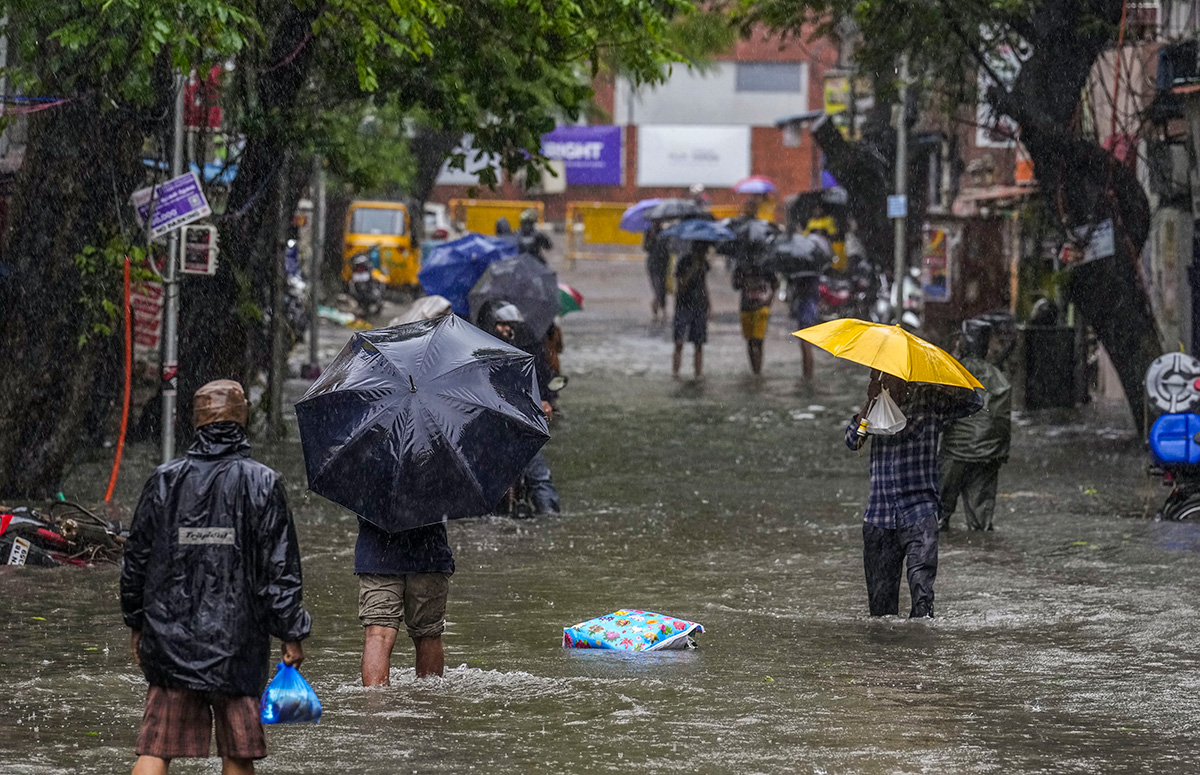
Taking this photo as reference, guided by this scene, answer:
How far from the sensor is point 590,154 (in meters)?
57.3

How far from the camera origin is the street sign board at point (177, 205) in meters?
13.0

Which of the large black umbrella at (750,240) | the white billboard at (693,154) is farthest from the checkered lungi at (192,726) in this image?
the white billboard at (693,154)

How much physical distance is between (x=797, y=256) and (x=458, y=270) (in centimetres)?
800

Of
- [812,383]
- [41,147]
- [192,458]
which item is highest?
[41,147]

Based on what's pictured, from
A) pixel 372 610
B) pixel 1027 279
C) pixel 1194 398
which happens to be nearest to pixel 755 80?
pixel 1027 279

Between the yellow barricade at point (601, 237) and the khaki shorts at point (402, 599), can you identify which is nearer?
the khaki shorts at point (402, 599)

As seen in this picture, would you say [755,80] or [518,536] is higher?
[755,80]

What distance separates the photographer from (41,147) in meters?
13.5

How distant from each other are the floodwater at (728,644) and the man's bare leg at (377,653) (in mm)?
84

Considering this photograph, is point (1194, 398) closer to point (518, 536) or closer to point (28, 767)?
point (518, 536)

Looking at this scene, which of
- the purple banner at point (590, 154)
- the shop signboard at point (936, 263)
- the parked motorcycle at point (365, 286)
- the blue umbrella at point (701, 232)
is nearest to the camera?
the blue umbrella at point (701, 232)

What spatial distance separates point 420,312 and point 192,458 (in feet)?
20.3

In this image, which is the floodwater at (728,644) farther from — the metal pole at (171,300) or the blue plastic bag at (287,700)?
the metal pole at (171,300)

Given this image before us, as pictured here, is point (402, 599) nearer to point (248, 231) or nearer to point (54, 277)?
point (54, 277)
